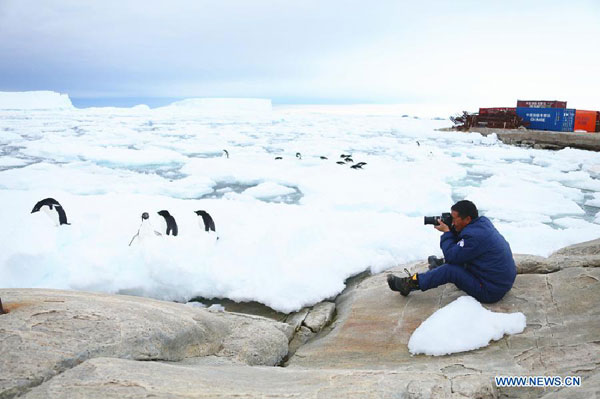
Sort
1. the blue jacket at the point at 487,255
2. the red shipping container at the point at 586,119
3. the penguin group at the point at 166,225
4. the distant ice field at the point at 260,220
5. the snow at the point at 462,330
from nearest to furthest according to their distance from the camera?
the snow at the point at 462,330 < the blue jacket at the point at 487,255 < the distant ice field at the point at 260,220 < the penguin group at the point at 166,225 < the red shipping container at the point at 586,119

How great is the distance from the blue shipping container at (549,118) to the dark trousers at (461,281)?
29207 mm

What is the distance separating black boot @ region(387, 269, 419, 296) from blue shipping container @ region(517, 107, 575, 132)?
2920 cm

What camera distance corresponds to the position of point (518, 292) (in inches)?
140

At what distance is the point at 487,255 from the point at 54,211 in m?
6.34

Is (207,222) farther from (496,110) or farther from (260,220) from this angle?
(496,110)

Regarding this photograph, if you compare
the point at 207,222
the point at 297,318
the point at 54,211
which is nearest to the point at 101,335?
the point at 297,318

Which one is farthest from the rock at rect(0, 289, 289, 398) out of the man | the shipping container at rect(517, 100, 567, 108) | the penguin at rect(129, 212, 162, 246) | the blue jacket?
the shipping container at rect(517, 100, 567, 108)

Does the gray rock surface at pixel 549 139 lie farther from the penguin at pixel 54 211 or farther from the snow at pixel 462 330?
the penguin at pixel 54 211

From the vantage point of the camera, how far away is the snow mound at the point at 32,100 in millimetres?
69188

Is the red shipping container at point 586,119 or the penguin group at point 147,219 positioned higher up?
the red shipping container at point 586,119

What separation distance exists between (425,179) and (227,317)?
31.0 ft

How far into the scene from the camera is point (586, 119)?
2705 cm

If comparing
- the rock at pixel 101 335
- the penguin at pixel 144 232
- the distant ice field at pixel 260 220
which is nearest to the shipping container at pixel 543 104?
the distant ice field at pixel 260 220

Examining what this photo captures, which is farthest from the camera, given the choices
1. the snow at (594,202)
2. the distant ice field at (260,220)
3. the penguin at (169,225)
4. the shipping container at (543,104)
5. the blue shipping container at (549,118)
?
the shipping container at (543,104)
